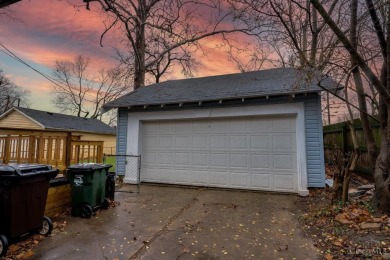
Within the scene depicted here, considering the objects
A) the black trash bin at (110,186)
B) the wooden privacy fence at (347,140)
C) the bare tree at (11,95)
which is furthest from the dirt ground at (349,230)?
the bare tree at (11,95)

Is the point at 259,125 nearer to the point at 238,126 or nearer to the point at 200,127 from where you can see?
the point at 238,126

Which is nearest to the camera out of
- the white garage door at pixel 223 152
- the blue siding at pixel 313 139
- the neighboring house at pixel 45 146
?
the neighboring house at pixel 45 146

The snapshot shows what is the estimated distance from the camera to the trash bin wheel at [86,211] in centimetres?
437

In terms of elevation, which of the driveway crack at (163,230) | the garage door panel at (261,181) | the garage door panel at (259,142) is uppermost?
the garage door panel at (259,142)

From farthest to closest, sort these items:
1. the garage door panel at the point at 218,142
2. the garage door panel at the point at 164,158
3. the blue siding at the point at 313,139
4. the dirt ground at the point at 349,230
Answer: the garage door panel at the point at 164,158
the garage door panel at the point at 218,142
the blue siding at the point at 313,139
the dirt ground at the point at 349,230

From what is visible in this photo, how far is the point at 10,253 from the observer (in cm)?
294

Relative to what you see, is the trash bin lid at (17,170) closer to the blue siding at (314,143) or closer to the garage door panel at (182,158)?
the garage door panel at (182,158)

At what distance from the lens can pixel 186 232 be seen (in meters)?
3.71

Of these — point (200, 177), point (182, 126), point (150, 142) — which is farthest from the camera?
point (150, 142)

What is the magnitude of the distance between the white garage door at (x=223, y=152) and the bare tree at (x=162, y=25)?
11.0 ft

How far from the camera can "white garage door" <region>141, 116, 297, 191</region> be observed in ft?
21.1

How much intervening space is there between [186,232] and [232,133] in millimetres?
3865

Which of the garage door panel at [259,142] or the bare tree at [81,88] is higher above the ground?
the bare tree at [81,88]

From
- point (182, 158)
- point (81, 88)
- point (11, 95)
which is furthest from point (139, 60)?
point (11, 95)
